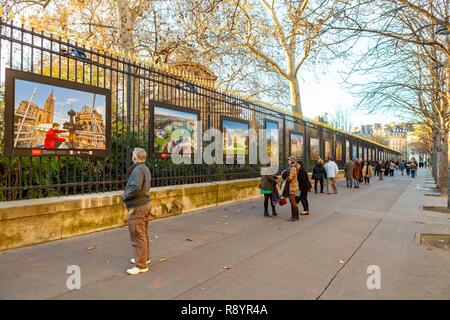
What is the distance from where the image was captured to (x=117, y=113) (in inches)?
309

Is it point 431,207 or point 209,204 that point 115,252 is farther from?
point 431,207

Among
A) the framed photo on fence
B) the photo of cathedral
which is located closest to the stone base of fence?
the framed photo on fence

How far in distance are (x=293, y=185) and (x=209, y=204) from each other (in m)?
2.52

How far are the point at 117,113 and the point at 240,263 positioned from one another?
432 centimetres

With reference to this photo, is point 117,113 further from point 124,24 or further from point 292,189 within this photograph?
point 124,24

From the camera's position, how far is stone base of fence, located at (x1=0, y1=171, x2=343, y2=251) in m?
5.47

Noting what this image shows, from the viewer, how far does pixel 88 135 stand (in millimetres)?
7047

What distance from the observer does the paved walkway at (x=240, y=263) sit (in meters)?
4.13

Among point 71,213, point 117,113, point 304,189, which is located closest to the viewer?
point 71,213

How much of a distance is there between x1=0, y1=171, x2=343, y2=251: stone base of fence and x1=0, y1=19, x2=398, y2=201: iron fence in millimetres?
343

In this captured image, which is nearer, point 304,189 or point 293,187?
point 293,187

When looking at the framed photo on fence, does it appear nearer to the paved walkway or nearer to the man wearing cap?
the paved walkway

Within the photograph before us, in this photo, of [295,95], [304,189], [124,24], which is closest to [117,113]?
[304,189]

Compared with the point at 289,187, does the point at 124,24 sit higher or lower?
higher
